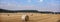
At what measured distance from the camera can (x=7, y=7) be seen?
0.84 meters

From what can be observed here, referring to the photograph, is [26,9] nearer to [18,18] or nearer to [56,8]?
[18,18]

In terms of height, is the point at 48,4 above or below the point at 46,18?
above

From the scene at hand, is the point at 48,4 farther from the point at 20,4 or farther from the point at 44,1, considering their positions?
the point at 20,4

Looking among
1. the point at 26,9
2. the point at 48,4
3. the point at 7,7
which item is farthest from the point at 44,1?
the point at 7,7

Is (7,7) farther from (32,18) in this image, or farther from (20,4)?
(32,18)

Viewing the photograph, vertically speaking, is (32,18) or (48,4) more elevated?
(48,4)

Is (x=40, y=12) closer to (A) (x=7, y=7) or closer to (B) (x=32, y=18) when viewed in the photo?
(B) (x=32, y=18)

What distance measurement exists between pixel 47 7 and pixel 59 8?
0.09 meters

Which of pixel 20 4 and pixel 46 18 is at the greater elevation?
pixel 20 4

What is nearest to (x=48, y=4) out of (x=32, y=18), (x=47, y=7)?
(x=47, y=7)

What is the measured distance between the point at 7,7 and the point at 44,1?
0.95 feet

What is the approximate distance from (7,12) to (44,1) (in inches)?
11.7

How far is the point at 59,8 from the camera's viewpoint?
2.64ft

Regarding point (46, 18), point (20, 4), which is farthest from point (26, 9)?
point (46, 18)
